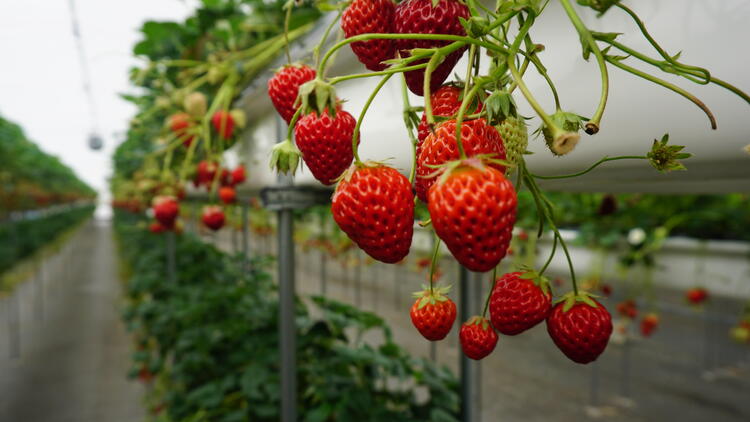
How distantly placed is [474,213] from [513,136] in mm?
64

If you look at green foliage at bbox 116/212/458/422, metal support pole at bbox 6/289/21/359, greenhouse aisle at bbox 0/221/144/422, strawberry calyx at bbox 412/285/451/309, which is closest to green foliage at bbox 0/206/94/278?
greenhouse aisle at bbox 0/221/144/422

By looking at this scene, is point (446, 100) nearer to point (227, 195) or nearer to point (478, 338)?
point (478, 338)

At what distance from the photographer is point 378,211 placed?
25cm

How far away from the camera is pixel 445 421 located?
3.86ft

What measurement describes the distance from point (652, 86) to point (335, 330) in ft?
4.29

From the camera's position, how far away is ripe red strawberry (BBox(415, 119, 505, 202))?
23 centimetres

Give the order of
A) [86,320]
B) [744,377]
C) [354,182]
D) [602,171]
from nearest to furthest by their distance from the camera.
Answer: [354,182], [602,171], [744,377], [86,320]

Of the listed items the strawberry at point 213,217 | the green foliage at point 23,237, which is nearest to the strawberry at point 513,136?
the strawberry at point 213,217

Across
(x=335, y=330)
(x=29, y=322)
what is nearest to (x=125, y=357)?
(x=29, y=322)

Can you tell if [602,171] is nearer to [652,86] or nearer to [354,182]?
[652,86]

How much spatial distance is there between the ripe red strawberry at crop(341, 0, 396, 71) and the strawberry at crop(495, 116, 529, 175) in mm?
102

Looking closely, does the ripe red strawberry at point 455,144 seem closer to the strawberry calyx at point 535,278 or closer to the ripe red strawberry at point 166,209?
the strawberry calyx at point 535,278

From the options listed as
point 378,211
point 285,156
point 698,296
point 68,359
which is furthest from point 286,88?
point 68,359

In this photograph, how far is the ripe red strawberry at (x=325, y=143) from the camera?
30cm
